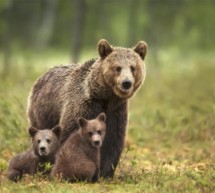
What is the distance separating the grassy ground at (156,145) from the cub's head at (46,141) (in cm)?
35

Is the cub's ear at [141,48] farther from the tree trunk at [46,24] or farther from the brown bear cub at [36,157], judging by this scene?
the tree trunk at [46,24]

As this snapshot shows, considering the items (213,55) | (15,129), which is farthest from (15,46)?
(15,129)

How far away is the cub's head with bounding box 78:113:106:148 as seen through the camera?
9.59 metres

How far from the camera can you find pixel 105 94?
10203 millimetres

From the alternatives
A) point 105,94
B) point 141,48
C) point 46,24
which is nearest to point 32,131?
point 105,94

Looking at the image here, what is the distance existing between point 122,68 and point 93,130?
931 mm

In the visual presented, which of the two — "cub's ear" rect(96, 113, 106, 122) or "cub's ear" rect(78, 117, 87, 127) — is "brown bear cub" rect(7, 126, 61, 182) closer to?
"cub's ear" rect(78, 117, 87, 127)

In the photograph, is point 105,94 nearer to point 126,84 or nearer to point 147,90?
point 126,84

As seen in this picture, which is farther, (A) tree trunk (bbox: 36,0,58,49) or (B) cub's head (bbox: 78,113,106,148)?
(A) tree trunk (bbox: 36,0,58,49)

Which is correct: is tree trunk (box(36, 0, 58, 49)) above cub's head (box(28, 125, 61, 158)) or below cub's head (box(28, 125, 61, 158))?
above

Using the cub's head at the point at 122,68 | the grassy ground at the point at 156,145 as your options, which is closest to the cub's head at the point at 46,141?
the grassy ground at the point at 156,145

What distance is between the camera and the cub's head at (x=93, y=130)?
9586mm

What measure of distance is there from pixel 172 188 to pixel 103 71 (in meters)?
2.06

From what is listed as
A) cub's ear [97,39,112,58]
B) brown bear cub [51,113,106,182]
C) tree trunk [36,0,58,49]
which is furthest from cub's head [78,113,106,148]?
tree trunk [36,0,58,49]
